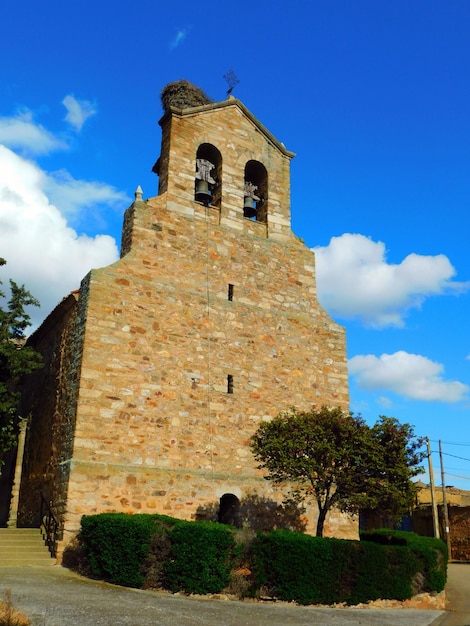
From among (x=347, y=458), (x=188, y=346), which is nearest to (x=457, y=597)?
(x=347, y=458)

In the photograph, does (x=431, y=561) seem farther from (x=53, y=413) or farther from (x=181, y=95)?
(x=181, y=95)

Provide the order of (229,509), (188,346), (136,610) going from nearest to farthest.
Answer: (136,610) → (229,509) → (188,346)

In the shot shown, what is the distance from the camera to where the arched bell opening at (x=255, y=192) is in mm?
18625

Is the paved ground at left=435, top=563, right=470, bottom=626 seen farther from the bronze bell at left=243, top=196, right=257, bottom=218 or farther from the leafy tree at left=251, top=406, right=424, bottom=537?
the bronze bell at left=243, top=196, right=257, bottom=218

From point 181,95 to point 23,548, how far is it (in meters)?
13.9

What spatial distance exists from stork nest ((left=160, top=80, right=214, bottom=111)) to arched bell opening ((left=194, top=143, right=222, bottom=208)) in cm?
156

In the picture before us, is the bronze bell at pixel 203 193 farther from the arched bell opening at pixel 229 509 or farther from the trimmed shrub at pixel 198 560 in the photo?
the trimmed shrub at pixel 198 560

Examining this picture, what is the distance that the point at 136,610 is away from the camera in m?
8.77

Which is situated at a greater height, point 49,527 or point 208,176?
point 208,176

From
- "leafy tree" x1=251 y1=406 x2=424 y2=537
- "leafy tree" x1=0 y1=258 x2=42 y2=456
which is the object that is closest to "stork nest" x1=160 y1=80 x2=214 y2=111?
"leafy tree" x1=0 y1=258 x2=42 y2=456

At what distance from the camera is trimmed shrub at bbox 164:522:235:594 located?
1073cm

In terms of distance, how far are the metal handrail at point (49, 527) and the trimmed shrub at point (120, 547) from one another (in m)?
1.58

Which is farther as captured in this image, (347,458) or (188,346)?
(188,346)

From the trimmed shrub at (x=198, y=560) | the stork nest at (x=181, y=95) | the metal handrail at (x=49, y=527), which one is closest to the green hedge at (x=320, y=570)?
the trimmed shrub at (x=198, y=560)
